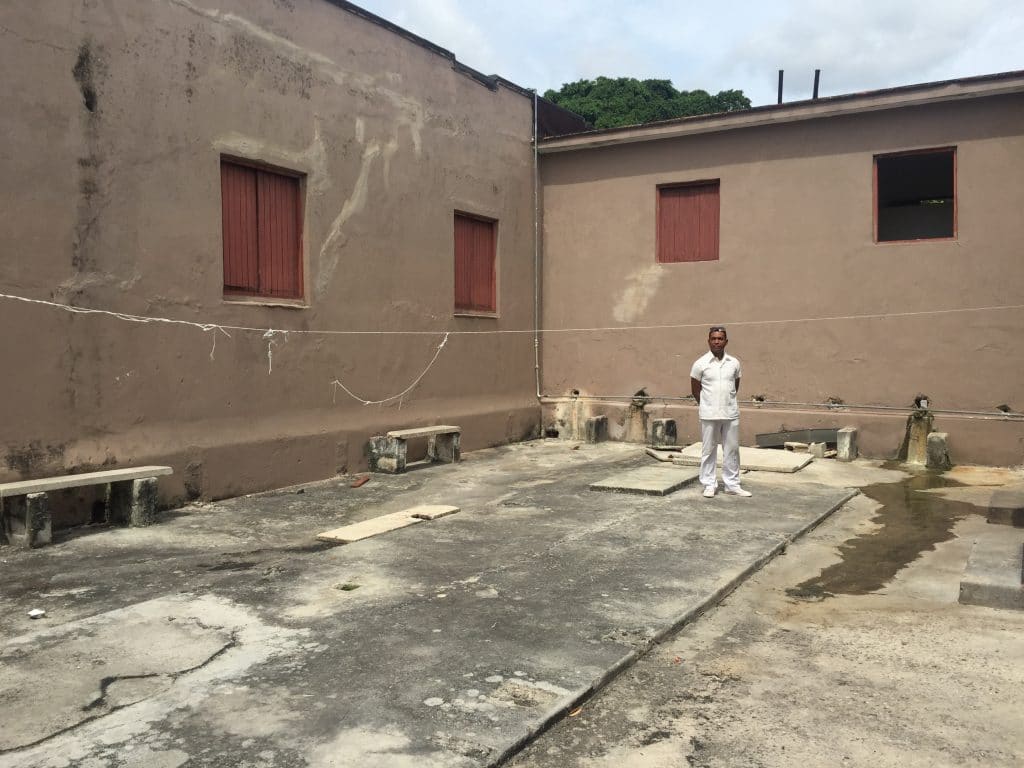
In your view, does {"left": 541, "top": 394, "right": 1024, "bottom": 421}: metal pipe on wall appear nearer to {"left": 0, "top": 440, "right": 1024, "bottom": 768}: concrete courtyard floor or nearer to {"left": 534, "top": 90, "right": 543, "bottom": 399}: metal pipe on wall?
{"left": 534, "top": 90, "right": 543, "bottom": 399}: metal pipe on wall

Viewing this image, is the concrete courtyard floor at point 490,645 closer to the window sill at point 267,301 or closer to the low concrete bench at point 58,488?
the low concrete bench at point 58,488

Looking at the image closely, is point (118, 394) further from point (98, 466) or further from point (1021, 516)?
point (1021, 516)

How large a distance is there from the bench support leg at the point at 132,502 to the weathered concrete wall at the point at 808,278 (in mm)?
7372

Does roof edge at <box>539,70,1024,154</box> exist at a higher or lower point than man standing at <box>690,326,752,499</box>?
higher

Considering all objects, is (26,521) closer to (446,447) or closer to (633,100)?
(446,447)

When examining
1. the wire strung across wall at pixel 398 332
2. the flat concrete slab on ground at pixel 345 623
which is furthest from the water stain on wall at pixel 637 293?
the flat concrete slab on ground at pixel 345 623

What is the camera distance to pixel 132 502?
22.8ft

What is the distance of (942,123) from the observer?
421 inches

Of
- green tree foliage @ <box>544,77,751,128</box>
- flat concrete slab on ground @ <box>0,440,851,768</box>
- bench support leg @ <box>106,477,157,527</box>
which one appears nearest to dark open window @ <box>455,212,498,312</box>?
flat concrete slab on ground @ <box>0,440,851,768</box>

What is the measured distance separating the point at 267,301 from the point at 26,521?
3.40 metres

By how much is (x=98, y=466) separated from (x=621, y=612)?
4.81 meters

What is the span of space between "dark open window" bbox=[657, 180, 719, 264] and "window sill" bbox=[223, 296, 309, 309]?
5.80 m

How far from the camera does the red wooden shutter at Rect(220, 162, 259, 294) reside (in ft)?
27.5

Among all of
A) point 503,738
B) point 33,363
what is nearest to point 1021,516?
point 503,738
